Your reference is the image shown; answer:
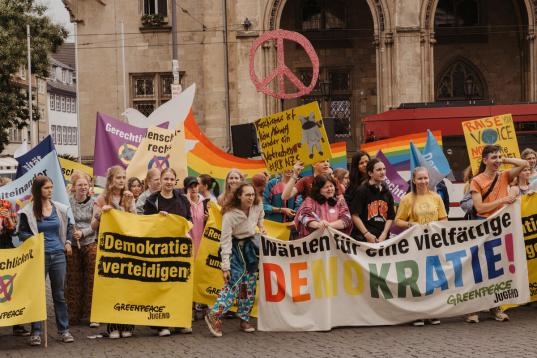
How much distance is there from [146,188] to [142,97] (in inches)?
992

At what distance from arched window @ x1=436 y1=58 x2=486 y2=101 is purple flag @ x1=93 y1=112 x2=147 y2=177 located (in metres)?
24.9

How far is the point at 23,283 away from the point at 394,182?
7.36 metres

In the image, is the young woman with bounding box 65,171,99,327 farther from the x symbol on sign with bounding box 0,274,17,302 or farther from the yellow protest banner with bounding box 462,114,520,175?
the yellow protest banner with bounding box 462,114,520,175

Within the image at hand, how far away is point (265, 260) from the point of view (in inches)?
435

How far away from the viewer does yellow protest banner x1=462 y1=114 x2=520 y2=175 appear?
1458cm

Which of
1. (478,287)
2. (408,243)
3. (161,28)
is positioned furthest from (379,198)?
(161,28)

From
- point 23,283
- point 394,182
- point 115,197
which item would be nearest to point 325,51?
point 394,182

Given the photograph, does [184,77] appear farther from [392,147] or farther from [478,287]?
[478,287]

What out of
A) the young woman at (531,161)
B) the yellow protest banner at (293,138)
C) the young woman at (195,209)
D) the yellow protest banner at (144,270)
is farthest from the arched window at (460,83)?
the yellow protest banner at (144,270)

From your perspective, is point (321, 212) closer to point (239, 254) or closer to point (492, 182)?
point (239, 254)

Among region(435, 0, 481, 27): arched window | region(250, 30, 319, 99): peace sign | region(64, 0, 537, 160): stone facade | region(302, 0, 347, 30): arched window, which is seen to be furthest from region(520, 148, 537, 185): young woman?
region(435, 0, 481, 27): arched window

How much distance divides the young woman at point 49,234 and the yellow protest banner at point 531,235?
5.21 meters

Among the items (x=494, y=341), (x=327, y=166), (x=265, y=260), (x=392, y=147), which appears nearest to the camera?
(x=494, y=341)

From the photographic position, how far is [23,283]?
1052 cm
